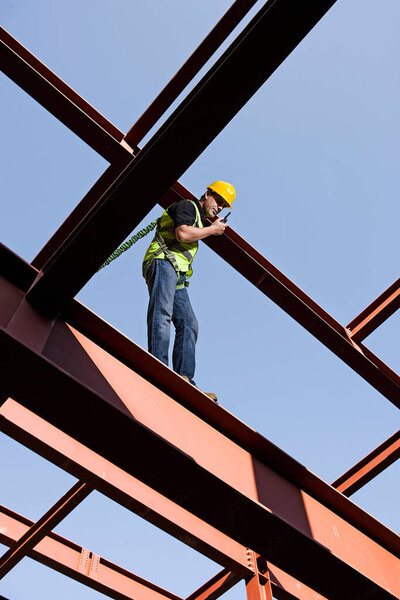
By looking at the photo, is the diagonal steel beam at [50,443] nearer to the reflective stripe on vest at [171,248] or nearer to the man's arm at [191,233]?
the reflective stripe on vest at [171,248]

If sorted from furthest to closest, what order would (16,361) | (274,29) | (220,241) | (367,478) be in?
(367,478) → (220,241) → (16,361) → (274,29)

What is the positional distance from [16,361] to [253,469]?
175 centimetres

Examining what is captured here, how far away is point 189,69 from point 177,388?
230 centimetres

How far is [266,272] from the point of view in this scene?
5.42 m

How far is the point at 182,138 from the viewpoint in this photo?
9.05 feet

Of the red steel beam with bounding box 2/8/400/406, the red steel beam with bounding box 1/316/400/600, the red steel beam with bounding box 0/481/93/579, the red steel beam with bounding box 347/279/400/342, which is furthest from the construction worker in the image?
the red steel beam with bounding box 347/279/400/342

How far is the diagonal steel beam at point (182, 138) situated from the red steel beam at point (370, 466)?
12.5 feet

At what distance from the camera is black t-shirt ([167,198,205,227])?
16.0 feet

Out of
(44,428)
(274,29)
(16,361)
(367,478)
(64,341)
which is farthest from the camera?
(367,478)

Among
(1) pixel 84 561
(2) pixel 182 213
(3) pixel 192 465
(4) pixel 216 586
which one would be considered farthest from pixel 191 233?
(4) pixel 216 586

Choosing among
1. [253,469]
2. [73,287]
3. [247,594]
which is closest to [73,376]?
[73,287]

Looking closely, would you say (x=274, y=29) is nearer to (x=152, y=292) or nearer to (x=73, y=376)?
(x=73, y=376)

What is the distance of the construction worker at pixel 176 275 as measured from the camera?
4.53m

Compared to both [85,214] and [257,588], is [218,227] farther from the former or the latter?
[257,588]
